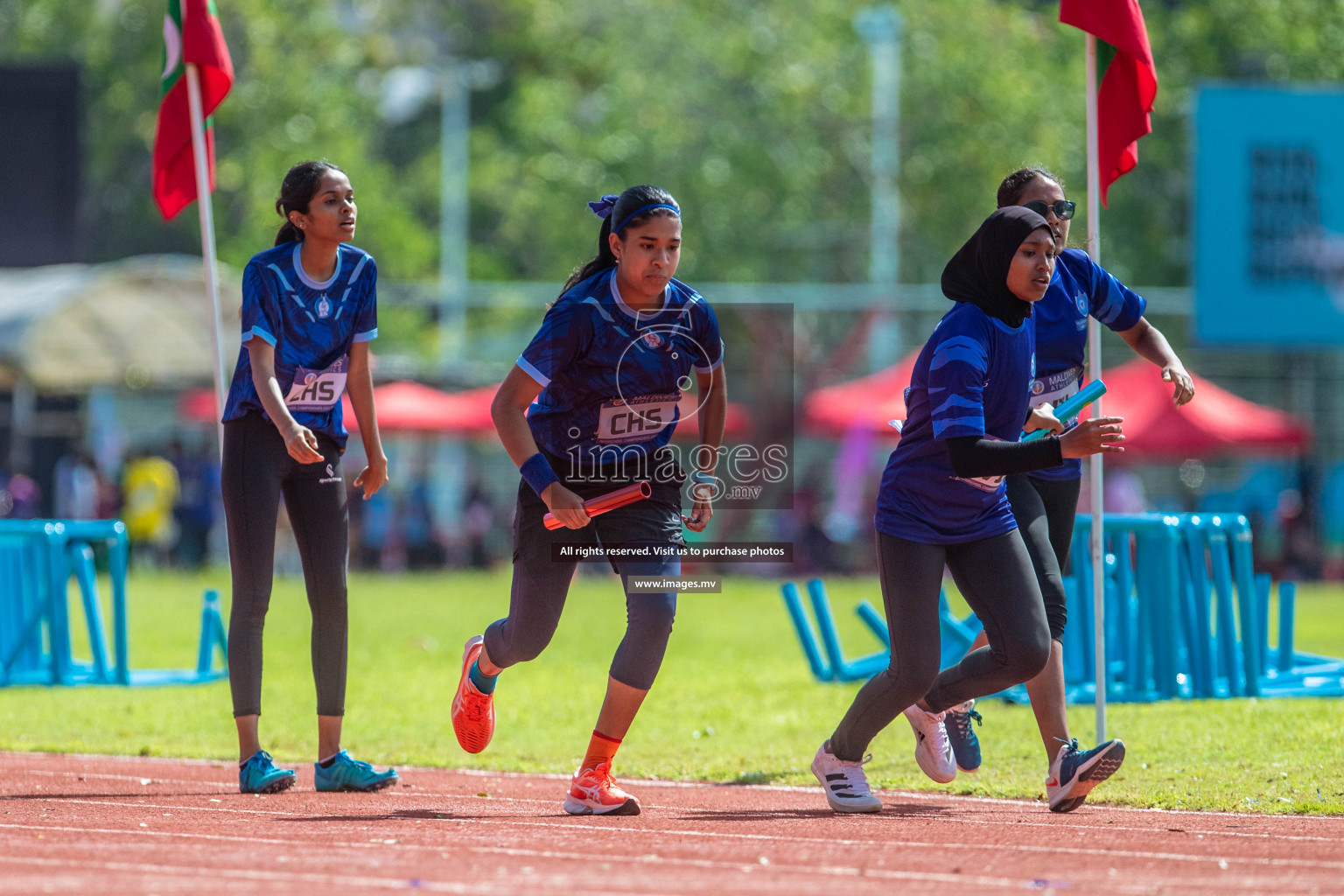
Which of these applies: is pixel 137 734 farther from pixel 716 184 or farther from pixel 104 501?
pixel 716 184

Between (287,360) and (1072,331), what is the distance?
2955 millimetres

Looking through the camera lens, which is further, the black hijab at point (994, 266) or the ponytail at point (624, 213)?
the ponytail at point (624, 213)

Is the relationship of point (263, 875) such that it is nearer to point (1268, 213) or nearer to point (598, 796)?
point (598, 796)

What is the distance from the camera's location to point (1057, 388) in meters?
6.75

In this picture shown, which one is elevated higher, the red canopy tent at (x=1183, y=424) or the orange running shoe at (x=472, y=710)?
the red canopy tent at (x=1183, y=424)

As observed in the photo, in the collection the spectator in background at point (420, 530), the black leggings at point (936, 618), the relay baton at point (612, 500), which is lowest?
the spectator in background at point (420, 530)

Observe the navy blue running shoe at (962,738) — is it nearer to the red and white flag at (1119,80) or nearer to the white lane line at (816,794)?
the white lane line at (816,794)

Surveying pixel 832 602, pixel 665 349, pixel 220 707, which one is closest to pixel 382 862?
pixel 665 349

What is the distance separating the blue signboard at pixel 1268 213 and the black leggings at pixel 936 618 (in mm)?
22709

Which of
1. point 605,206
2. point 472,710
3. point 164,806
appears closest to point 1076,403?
point 605,206

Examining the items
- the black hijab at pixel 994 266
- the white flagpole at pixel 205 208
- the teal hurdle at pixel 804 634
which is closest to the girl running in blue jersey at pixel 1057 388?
the black hijab at pixel 994 266

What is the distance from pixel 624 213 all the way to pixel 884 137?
2883cm

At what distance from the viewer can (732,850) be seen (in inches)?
206

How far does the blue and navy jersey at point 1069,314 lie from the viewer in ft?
21.8
